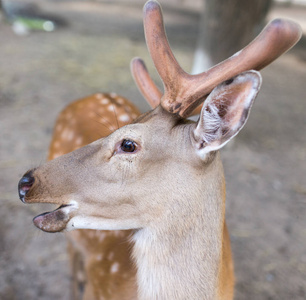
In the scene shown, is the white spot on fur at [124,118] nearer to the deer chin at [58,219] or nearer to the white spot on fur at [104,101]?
the white spot on fur at [104,101]

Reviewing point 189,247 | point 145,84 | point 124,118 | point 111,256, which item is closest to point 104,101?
point 124,118

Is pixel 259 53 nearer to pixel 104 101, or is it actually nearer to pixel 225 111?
pixel 225 111

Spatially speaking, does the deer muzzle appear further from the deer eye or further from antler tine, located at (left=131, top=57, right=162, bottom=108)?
antler tine, located at (left=131, top=57, right=162, bottom=108)

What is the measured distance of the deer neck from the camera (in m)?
1.09

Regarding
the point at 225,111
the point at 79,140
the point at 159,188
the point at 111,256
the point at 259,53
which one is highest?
the point at 259,53

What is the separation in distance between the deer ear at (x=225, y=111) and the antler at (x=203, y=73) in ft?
0.24

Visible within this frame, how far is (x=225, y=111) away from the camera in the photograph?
3.16 ft

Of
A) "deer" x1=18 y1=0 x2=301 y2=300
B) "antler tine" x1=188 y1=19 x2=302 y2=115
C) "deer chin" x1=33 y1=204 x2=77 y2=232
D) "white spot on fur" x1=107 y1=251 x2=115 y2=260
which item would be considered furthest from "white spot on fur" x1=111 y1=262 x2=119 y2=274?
"antler tine" x1=188 y1=19 x2=302 y2=115

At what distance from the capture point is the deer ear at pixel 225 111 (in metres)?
0.89

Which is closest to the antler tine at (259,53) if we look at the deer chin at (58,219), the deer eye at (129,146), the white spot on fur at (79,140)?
the deer eye at (129,146)

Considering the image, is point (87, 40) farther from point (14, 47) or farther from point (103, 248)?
point (103, 248)

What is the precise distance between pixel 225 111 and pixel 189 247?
1.50 ft

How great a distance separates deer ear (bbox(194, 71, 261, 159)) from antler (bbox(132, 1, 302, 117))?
73 millimetres

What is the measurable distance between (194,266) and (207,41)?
8.49 feet
